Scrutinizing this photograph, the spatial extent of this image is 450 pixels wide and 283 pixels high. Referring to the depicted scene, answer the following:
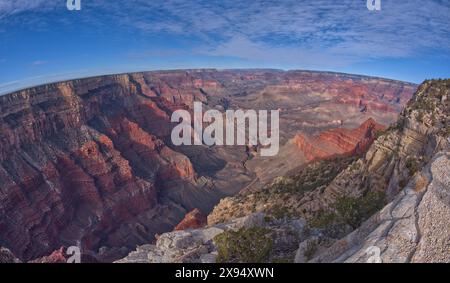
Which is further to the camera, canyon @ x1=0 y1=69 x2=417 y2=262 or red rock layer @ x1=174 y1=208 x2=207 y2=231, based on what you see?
canyon @ x1=0 y1=69 x2=417 y2=262

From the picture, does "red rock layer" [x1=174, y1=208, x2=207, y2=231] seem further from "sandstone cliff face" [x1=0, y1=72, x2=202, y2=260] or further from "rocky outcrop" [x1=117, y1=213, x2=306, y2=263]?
"rocky outcrop" [x1=117, y1=213, x2=306, y2=263]

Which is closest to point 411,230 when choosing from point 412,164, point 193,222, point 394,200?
point 394,200

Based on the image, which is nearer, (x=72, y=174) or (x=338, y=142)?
(x=72, y=174)

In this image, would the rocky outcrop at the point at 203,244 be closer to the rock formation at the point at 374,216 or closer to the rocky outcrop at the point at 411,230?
the rock formation at the point at 374,216

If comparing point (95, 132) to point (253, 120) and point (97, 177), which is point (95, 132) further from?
point (253, 120)

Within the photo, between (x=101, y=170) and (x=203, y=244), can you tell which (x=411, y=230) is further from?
(x=101, y=170)

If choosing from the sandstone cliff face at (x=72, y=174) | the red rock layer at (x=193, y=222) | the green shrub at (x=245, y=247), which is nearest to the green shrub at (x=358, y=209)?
the green shrub at (x=245, y=247)

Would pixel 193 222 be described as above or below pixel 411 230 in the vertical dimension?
below

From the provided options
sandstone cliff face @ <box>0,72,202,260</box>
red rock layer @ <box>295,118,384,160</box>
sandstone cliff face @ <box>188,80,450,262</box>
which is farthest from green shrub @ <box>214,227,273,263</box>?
red rock layer @ <box>295,118,384,160</box>

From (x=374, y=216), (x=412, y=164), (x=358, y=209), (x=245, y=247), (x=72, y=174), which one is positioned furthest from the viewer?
(x=72, y=174)
